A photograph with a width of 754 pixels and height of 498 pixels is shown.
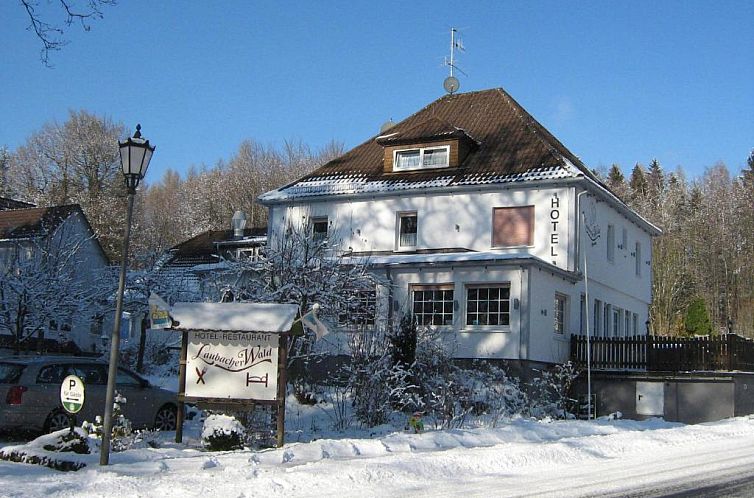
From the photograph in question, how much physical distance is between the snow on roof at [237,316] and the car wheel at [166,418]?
3.42 metres

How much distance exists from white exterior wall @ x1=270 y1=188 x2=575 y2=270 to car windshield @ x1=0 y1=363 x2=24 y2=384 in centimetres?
1586

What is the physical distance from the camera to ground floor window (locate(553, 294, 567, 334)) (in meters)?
26.6

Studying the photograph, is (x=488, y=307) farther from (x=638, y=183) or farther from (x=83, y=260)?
(x=638, y=183)

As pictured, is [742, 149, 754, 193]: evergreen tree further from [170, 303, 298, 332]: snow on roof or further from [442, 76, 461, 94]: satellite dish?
[170, 303, 298, 332]: snow on roof

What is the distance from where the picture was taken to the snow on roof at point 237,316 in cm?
1326

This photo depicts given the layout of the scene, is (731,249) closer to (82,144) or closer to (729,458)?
(82,144)

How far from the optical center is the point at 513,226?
1112 inches

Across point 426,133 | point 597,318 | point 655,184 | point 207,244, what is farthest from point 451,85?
point 655,184

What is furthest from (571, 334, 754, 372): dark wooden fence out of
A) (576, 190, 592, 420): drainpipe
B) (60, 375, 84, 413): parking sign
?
(60, 375, 84, 413): parking sign

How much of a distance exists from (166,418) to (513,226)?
49.9 ft

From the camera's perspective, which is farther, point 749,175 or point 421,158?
point 749,175

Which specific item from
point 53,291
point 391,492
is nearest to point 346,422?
point 391,492

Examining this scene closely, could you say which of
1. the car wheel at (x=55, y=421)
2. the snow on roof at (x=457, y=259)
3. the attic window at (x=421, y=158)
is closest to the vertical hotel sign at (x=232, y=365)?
the car wheel at (x=55, y=421)

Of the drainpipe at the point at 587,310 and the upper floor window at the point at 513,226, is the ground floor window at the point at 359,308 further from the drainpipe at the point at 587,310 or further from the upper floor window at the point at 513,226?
the drainpipe at the point at 587,310
